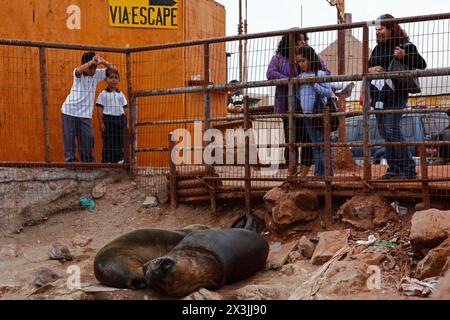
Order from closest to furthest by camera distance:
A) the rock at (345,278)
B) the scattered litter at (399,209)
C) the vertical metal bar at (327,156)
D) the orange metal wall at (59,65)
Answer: the rock at (345,278), the scattered litter at (399,209), the vertical metal bar at (327,156), the orange metal wall at (59,65)

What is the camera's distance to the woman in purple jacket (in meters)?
9.20

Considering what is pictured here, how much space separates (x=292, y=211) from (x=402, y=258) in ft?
6.74

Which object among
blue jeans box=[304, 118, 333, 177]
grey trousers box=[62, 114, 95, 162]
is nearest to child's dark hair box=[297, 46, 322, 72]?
blue jeans box=[304, 118, 333, 177]

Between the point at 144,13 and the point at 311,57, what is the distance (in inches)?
154

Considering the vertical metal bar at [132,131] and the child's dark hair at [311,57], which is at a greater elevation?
the child's dark hair at [311,57]

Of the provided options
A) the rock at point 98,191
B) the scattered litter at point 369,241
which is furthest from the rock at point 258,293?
the rock at point 98,191

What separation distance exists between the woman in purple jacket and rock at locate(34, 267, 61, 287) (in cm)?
343

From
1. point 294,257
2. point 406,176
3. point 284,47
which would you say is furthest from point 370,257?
point 284,47

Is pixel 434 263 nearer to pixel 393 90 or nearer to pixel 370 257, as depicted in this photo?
pixel 370 257

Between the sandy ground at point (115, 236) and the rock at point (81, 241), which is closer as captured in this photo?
the sandy ground at point (115, 236)

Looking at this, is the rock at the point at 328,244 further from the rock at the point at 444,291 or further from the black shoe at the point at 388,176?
the rock at the point at 444,291

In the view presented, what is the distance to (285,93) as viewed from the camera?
9.32 metres

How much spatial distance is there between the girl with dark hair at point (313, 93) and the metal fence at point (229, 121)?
3.6 inches

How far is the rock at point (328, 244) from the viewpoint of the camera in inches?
289
